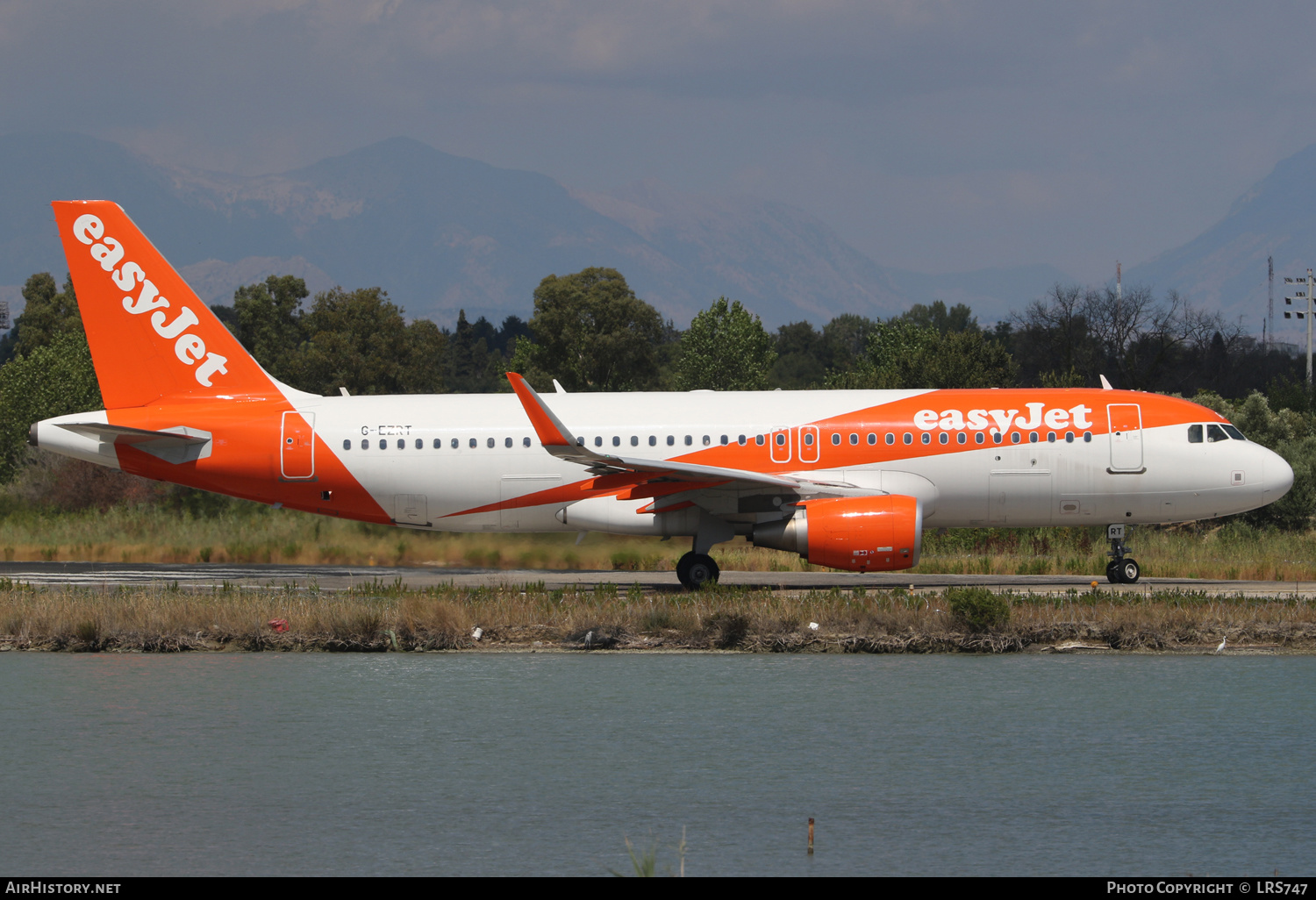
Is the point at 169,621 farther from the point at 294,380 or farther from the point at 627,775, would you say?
the point at 294,380

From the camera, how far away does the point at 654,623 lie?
2219 cm

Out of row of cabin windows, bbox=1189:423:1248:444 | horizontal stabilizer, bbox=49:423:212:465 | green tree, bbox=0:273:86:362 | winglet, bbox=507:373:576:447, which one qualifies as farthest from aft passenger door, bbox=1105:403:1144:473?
green tree, bbox=0:273:86:362

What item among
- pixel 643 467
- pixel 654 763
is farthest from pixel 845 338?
pixel 654 763

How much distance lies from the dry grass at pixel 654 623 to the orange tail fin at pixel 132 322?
19.1 ft

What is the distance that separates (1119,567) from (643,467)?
9.38 m

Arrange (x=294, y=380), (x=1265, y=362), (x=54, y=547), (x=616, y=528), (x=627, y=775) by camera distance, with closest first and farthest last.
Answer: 1. (x=627, y=775)
2. (x=616, y=528)
3. (x=54, y=547)
4. (x=294, y=380)
5. (x=1265, y=362)

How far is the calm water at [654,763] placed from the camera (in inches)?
497

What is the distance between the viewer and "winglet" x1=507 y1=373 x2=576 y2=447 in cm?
2381

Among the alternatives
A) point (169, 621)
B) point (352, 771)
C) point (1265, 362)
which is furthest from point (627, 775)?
point (1265, 362)

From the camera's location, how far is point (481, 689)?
19828 millimetres

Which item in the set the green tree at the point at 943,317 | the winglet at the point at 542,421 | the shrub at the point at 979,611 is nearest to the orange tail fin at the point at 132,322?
the winglet at the point at 542,421

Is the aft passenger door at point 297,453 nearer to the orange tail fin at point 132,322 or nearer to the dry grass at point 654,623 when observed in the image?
the orange tail fin at point 132,322
